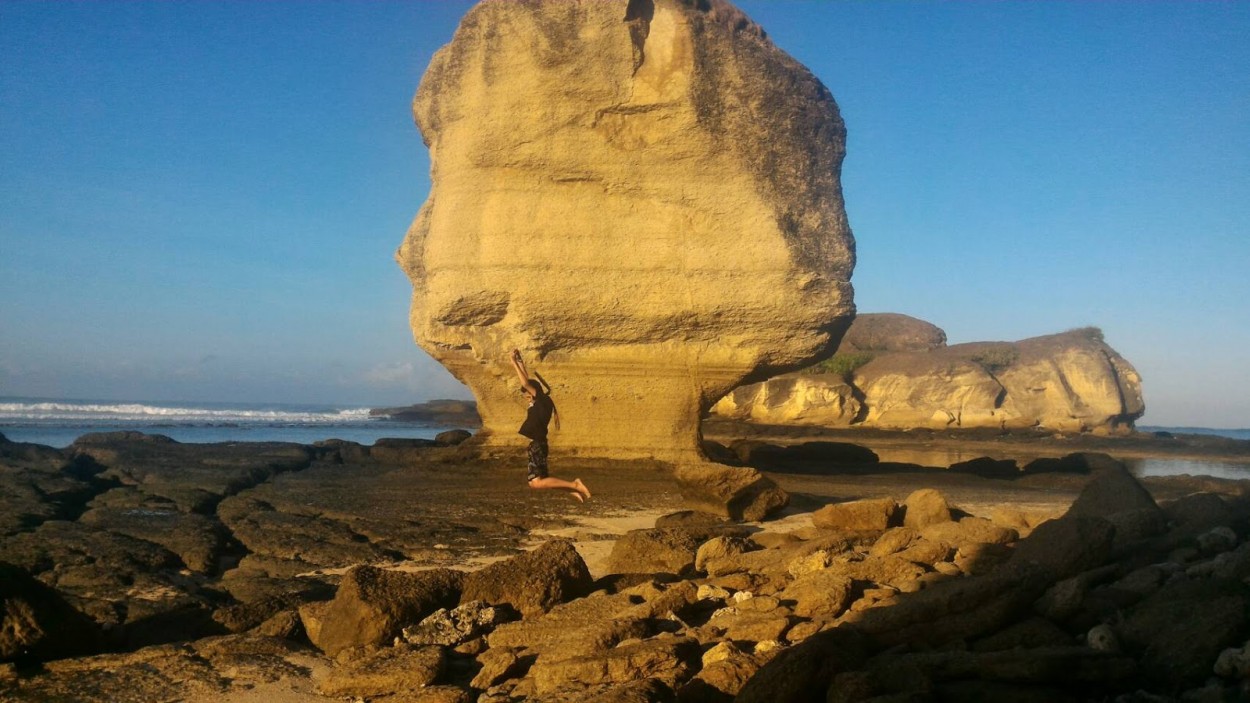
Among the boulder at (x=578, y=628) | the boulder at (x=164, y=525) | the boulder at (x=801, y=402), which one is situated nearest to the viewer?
the boulder at (x=578, y=628)

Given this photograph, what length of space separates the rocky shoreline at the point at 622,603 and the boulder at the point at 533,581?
0.01 metres

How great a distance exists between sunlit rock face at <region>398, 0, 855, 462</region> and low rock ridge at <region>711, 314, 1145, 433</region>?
18.9 m

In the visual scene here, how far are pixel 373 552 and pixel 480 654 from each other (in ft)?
9.32

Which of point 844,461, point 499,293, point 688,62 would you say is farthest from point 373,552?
point 844,461

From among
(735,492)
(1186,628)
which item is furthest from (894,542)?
(735,492)

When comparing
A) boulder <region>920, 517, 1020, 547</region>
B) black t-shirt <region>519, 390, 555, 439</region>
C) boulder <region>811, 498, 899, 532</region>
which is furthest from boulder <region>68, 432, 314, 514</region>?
boulder <region>920, 517, 1020, 547</region>

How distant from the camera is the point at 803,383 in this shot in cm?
3134

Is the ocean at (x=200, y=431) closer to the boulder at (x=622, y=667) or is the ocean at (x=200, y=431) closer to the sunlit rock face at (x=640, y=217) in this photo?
the sunlit rock face at (x=640, y=217)

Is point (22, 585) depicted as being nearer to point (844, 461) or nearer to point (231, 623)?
point (231, 623)

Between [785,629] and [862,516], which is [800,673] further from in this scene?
[862,516]

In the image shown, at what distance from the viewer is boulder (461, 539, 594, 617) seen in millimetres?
5062

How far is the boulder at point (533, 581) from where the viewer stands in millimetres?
5062

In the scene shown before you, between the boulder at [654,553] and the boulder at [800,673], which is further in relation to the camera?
the boulder at [654,553]

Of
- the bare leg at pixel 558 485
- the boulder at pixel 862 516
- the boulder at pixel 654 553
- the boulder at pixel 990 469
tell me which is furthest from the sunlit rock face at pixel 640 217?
the boulder at pixel 654 553
